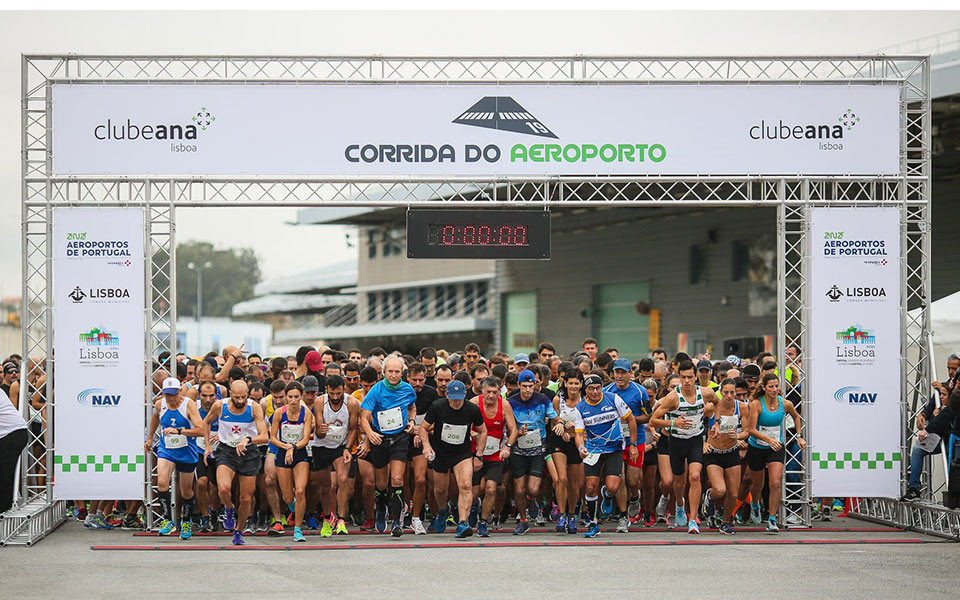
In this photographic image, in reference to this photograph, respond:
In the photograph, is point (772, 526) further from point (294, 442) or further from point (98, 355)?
point (98, 355)

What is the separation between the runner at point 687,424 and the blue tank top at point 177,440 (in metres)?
5.33

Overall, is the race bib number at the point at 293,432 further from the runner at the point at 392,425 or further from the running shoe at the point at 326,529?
the running shoe at the point at 326,529

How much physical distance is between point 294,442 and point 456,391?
1920 mm

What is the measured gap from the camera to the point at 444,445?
44.7ft

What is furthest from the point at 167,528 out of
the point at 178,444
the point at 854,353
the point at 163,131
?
the point at 854,353

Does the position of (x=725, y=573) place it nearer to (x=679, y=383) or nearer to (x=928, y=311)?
(x=679, y=383)

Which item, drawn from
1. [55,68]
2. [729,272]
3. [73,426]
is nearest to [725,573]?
[73,426]

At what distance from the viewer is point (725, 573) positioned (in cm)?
1101

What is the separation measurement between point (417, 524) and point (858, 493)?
17.9ft

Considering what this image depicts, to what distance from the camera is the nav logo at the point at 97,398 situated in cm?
1425

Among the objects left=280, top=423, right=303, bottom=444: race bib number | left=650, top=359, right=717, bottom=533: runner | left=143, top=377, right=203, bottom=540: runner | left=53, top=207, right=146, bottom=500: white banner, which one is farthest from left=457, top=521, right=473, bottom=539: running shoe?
left=53, top=207, right=146, bottom=500: white banner

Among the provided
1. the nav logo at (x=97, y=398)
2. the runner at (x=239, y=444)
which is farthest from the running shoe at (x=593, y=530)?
the nav logo at (x=97, y=398)

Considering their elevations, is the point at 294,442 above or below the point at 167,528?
above

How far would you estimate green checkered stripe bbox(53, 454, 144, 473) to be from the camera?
46.5 ft
